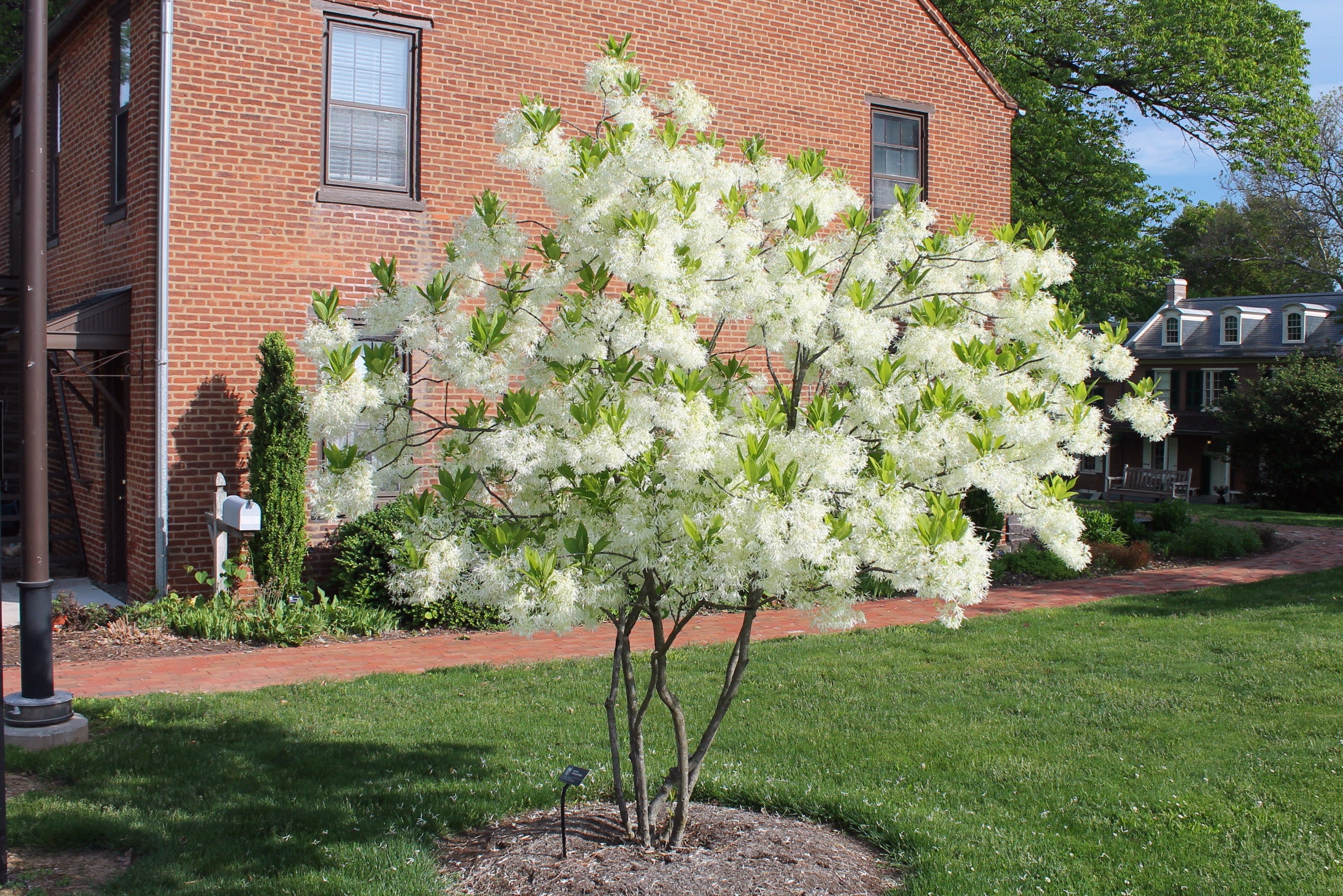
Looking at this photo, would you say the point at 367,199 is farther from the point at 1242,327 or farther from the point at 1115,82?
the point at 1242,327

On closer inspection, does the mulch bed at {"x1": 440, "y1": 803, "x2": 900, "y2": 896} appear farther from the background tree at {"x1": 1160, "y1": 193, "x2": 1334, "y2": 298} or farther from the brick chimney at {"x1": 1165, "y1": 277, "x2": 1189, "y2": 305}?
the background tree at {"x1": 1160, "y1": 193, "x2": 1334, "y2": 298}

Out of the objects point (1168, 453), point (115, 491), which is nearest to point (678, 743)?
point (115, 491)

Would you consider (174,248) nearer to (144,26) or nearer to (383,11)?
(144,26)

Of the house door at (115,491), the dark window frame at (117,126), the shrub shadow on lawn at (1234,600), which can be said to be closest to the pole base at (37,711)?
the house door at (115,491)

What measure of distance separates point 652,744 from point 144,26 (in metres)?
8.97

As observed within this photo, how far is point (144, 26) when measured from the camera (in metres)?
11.1

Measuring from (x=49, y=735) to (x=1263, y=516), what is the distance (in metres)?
25.7

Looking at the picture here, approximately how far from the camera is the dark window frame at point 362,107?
1157 cm

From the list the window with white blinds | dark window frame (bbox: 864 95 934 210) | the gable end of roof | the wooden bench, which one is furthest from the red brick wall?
the wooden bench

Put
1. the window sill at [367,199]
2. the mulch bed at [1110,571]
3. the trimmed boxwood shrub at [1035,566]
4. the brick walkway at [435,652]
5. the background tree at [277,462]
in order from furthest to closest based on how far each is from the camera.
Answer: the trimmed boxwood shrub at [1035,566], the mulch bed at [1110,571], the window sill at [367,199], the background tree at [277,462], the brick walkway at [435,652]

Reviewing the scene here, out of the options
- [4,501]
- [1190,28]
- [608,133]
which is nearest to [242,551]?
[4,501]

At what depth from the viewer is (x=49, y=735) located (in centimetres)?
681

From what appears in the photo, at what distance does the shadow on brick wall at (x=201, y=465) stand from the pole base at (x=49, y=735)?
4.12 metres

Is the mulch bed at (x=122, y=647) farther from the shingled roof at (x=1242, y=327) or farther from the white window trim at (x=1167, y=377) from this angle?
the white window trim at (x=1167, y=377)
